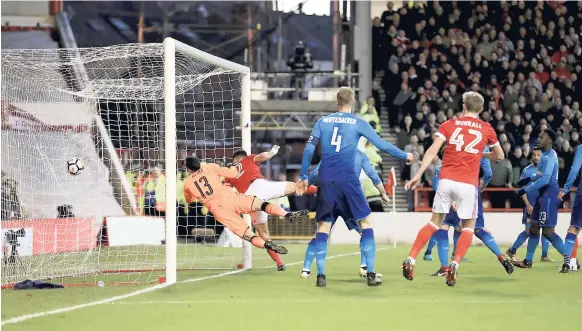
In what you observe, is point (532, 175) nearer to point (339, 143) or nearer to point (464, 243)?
point (464, 243)

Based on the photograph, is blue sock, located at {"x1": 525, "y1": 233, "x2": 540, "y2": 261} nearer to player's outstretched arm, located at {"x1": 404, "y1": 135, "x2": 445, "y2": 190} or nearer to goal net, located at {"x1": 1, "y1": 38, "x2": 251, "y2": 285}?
goal net, located at {"x1": 1, "y1": 38, "x2": 251, "y2": 285}

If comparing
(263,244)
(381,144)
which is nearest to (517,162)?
(263,244)

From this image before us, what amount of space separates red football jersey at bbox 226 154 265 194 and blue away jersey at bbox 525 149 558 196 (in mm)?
3978

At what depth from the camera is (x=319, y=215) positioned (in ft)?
35.2

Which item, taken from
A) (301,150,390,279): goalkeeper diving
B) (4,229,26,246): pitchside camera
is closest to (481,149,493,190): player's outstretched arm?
(301,150,390,279): goalkeeper diving

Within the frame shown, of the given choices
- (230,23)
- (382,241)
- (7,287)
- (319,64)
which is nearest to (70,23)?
(230,23)

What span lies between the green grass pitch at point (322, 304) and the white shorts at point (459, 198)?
815 mm

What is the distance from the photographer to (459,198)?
10.5 m

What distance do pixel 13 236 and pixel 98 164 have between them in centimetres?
634

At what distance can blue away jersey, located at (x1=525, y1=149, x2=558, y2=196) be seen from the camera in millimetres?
14055

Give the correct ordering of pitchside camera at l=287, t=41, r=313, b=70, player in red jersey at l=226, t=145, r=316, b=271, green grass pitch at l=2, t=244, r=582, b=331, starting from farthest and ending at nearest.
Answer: pitchside camera at l=287, t=41, r=313, b=70 < player in red jersey at l=226, t=145, r=316, b=271 < green grass pitch at l=2, t=244, r=582, b=331

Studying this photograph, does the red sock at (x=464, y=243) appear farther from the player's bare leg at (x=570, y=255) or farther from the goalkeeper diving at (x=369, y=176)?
the player's bare leg at (x=570, y=255)

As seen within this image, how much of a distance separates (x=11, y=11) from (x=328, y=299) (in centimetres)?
2118

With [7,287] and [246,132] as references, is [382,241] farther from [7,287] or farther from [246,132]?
[7,287]
